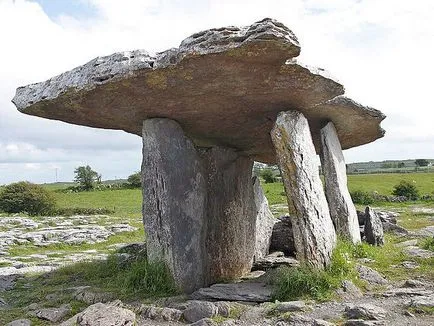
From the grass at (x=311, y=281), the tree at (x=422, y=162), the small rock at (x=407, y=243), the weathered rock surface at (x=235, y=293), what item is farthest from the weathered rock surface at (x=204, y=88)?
the tree at (x=422, y=162)

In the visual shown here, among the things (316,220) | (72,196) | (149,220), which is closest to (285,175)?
(316,220)

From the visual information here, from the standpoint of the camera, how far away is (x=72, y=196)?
37.2 meters

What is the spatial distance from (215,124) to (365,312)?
4.86 m

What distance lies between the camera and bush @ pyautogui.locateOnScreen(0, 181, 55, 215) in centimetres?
2614

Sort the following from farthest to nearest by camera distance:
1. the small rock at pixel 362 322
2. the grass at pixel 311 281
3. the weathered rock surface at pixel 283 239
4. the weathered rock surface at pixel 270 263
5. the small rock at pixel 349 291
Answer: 1. the weathered rock surface at pixel 283 239
2. the weathered rock surface at pixel 270 263
3. the grass at pixel 311 281
4. the small rock at pixel 349 291
5. the small rock at pixel 362 322

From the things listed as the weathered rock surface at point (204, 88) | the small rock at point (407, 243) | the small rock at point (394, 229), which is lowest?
the small rock at point (407, 243)

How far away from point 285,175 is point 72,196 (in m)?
31.2

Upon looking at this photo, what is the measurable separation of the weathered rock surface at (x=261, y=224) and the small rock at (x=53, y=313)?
5.41m

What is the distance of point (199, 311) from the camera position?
666 cm

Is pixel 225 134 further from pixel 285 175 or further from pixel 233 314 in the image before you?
pixel 233 314

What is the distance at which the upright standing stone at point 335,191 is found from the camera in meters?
10.5

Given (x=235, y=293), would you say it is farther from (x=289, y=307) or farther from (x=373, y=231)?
(x=373, y=231)

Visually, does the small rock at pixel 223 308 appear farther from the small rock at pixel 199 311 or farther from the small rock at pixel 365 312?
the small rock at pixel 365 312

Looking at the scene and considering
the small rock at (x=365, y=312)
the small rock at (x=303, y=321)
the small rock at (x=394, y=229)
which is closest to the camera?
the small rock at (x=303, y=321)
